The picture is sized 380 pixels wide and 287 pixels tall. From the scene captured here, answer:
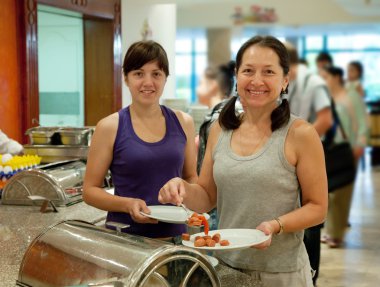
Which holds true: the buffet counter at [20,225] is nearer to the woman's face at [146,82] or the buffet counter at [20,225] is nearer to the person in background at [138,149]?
the person in background at [138,149]

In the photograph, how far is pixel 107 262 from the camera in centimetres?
130

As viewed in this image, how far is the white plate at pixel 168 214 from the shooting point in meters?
1.59

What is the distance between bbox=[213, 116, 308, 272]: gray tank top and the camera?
1464mm

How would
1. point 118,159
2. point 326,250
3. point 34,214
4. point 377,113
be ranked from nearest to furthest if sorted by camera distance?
1. point 118,159
2. point 34,214
3. point 326,250
4. point 377,113

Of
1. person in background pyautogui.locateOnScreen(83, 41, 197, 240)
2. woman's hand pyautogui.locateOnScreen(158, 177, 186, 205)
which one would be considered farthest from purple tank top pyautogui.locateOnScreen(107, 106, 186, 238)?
woman's hand pyautogui.locateOnScreen(158, 177, 186, 205)

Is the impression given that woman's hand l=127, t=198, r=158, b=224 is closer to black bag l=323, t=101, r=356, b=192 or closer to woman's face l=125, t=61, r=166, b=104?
woman's face l=125, t=61, r=166, b=104

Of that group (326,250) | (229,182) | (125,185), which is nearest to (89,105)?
(326,250)

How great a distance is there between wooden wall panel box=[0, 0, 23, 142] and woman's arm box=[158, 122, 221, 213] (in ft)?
10.7

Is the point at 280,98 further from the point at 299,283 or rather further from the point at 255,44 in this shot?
the point at 299,283

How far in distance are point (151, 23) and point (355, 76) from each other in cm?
398

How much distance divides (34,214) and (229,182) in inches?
49.0

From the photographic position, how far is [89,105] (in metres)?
6.41

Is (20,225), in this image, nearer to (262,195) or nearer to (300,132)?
(262,195)

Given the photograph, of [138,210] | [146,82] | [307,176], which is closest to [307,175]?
[307,176]
